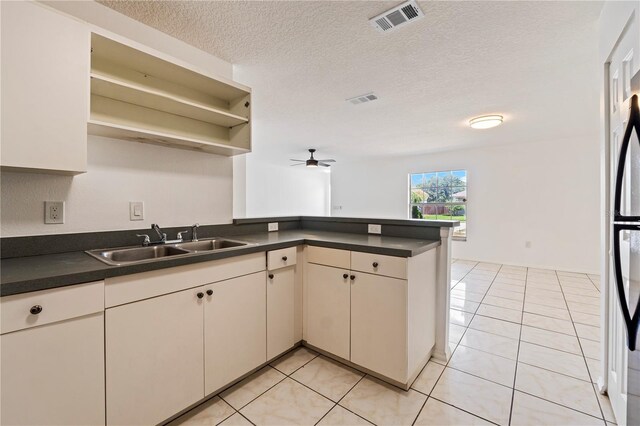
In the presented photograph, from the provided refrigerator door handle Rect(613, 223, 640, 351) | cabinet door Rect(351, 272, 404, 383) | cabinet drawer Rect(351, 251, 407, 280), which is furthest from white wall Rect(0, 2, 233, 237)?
refrigerator door handle Rect(613, 223, 640, 351)

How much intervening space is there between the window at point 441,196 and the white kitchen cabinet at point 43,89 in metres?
5.83

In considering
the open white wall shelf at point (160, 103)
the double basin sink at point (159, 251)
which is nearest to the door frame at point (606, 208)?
the double basin sink at point (159, 251)

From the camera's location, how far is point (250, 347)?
5.86 ft

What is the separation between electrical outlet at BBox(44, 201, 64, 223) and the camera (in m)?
1.49

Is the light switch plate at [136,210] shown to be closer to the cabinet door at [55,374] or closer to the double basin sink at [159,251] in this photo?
the double basin sink at [159,251]

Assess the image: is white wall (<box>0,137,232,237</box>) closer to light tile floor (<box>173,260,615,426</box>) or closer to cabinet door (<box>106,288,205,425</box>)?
cabinet door (<box>106,288,205,425</box>)

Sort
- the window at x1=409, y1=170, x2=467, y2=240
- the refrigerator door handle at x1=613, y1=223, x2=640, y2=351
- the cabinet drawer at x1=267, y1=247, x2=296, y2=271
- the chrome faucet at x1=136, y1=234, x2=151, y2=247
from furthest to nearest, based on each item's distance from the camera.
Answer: the window at x1=409, y1=170, x2=467, y2=240, the cabinet drawer at x1=267, y1=247, x2=296, y2=271, the chrome faucet at x1=136, y1=234, x2=151, y2=247, the refrigerator door handle at x1=613, y1=223, x2=640, y2=351

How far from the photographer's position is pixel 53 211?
1.51 m

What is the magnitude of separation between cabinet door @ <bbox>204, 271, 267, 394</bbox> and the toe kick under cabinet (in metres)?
0.43

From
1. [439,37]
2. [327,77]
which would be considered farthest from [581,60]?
[327,77]

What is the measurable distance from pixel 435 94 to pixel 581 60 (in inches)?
45.1

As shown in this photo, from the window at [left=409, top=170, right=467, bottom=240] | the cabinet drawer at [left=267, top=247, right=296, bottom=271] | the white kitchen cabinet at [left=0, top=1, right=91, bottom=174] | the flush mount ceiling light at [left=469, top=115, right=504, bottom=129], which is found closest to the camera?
the white kitchen cabinet at [left=0, top=1, right=91, bottom=174]

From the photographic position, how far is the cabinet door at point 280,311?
75.6 inches

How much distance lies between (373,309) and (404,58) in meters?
1.98
